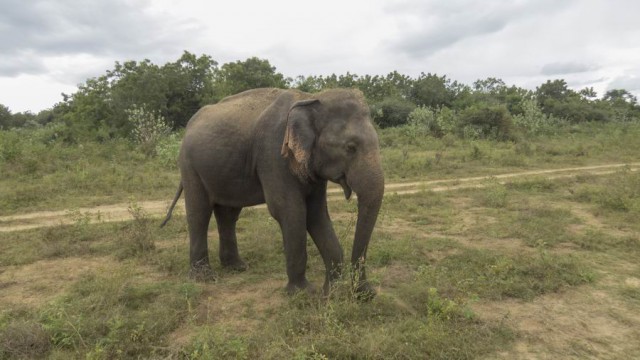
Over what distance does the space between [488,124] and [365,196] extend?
21.1m

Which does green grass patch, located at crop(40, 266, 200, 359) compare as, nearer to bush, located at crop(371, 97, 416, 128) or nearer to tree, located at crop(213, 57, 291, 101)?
tree, located at crop(213, 57, 291, 101)

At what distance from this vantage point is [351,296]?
4402mm

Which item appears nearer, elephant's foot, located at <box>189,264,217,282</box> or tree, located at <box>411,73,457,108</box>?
elephant's foot, located at <box>189,264,217,282</box>

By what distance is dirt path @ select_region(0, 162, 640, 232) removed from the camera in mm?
8641

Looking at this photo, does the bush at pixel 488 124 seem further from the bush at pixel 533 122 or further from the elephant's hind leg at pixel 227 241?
the elephant's hind leg at pixel 227 241

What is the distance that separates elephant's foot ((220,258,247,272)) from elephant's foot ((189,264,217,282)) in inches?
14.6

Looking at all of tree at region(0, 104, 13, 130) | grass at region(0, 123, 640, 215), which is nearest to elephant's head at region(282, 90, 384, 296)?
grass at region(0, 123, 640, 215)

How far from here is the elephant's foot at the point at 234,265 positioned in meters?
6.06

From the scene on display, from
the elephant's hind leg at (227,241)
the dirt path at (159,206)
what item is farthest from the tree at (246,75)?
→ the elephant's hind leg at (227,241)

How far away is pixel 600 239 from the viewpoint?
22.9 feet

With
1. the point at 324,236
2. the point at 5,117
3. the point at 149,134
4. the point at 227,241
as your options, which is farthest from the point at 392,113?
the point at 5,117

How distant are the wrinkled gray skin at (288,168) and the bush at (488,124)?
19.2 m

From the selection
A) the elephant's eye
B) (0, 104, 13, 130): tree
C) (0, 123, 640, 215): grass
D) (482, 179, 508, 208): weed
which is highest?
(0, 104, 13, 130): tree

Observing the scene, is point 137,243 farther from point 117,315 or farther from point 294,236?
point 294,236
